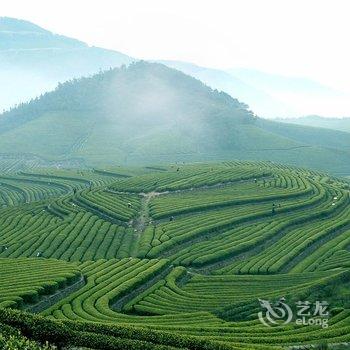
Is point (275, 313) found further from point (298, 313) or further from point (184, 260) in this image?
point (184, 260)

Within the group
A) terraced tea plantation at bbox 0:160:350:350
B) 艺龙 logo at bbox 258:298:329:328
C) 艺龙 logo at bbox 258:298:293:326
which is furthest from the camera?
艺龙 logo at bbox 258:298:293:326

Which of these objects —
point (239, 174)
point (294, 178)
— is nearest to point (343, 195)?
point (294, 178)

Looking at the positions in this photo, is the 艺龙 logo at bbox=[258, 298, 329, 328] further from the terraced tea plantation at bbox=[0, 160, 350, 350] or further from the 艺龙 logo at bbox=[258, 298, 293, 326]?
the terraced tea plantation at bbox=[0, 160, 350, 350]

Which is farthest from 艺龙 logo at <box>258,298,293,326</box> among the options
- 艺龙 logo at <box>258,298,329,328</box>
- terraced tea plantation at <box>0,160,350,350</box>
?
terraced tea plantation at <box>0,160,350,350</box>

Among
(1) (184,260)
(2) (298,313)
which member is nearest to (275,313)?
(2) (298,313)

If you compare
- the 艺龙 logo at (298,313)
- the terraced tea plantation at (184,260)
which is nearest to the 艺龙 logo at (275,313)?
the 艺龙 logo at (298,313)

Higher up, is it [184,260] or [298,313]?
[298,313]

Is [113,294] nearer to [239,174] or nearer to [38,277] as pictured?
[38,277]

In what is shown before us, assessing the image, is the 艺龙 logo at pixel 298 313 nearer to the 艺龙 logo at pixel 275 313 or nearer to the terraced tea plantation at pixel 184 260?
the 艺龙 logo at pixel 275 313
